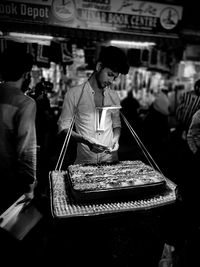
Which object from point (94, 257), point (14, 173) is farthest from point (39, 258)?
point (14, 173)

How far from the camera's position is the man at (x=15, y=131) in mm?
2602

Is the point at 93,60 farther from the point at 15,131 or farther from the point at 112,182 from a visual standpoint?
the point at 112,182

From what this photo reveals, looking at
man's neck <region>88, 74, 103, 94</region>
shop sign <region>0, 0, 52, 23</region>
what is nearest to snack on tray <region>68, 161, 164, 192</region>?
man's neck <region>88, 74, 103, 94</region>

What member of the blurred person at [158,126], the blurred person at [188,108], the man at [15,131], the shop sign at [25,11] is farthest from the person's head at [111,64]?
the blurred person at [158,126]

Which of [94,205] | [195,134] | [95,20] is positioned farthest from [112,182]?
[95,20]

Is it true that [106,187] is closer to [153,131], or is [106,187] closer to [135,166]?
[135,166]

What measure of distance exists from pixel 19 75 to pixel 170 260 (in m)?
2.89

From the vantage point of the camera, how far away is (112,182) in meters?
2.49

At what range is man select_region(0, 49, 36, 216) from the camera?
102 inches

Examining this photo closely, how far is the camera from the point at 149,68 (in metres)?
10.2

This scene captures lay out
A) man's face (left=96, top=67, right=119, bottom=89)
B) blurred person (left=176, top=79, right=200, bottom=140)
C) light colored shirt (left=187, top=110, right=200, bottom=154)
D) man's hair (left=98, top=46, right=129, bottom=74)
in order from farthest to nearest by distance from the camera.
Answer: blurred person (left=176, top=79, right=200, bottom=140), light colored shirt (left=187, top=110, right=200, bottom=154), man's face (left=96, top=67, right=119, bottom=89), man's hair (left=98, top=46, right=129, bottom=74)

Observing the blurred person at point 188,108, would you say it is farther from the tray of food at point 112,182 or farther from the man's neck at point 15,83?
the man's neck at point 15,83

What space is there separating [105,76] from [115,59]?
0.99 ft

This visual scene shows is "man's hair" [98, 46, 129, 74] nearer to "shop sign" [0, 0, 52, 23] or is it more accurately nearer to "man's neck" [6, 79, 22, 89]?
"man's neck" [6, 79, 22, 89]
